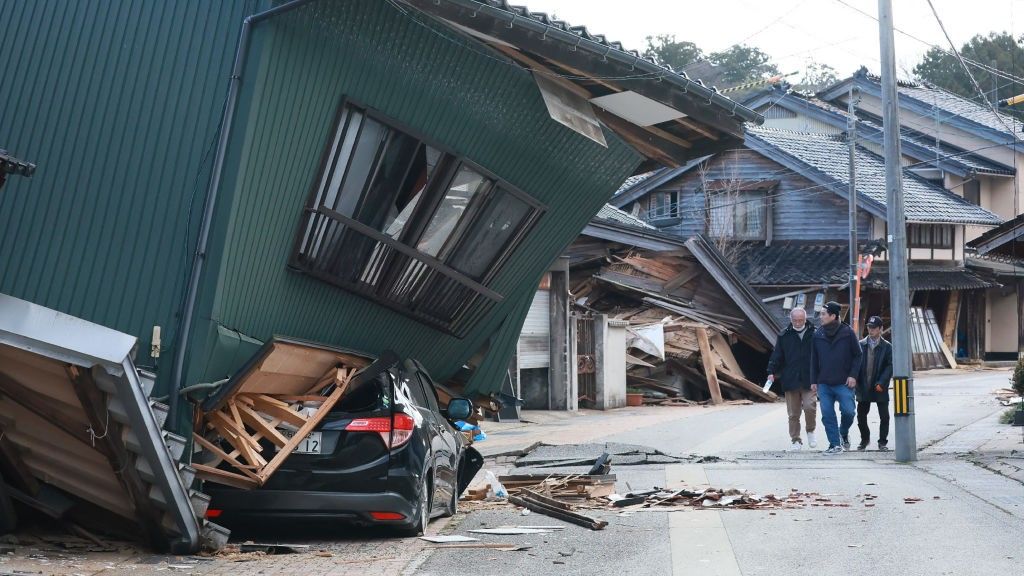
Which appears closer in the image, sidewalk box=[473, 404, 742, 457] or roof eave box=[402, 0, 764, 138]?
roof eave box=[402, 0, 764, 138]

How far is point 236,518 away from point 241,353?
131 cm

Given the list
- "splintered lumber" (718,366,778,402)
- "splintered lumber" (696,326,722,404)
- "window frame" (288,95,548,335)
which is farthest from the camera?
"splintered lumber" (718,366,778,402)

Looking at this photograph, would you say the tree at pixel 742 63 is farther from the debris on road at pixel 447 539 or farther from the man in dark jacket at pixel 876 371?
the debris on road at pixel 447 539

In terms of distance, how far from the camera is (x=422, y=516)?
29.8 feet

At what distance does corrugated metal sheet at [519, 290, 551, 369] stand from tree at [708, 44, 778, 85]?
43.4m

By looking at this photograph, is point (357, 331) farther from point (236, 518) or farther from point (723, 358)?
point (723, 358)

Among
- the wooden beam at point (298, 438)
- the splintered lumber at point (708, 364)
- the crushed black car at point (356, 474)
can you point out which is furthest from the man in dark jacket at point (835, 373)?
the splintered lumber at point (708, 364)

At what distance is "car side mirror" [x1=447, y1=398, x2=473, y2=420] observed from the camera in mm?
10625

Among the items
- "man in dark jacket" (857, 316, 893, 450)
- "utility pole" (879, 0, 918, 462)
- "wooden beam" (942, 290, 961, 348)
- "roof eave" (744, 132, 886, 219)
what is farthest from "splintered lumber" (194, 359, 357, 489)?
"wooden beam" (942, 290, 961, 348)

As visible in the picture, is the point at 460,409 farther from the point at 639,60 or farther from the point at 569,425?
the point at 569,425

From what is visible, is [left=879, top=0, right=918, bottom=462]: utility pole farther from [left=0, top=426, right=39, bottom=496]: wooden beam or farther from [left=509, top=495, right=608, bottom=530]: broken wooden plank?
[left=0, top=426, right=39, bottom=496]: wooden beam

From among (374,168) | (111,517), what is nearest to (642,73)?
(374,168)

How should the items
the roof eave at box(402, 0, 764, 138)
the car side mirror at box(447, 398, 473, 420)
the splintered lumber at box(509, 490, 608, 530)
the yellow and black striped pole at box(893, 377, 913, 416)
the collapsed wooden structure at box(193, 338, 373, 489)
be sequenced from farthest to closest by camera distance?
1. the yellow and black striped pole at box(893, 377, 913, 416)
2. the car side mirror at box(447, 398, 473, 420)
3. the roof eave at box(402, 0, 764, 138)
4. the splintered lumber at box(509, 490, 608, 530)
5. the collapsed wooden structure at box(193, 338, 373, 489)

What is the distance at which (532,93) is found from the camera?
1164 cm
